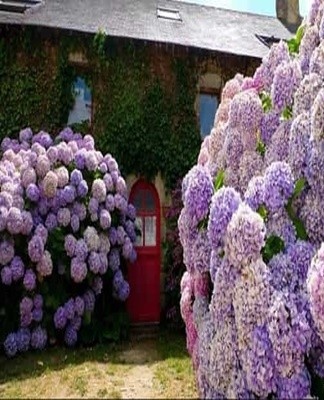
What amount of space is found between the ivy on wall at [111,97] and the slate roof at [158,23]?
363 mm

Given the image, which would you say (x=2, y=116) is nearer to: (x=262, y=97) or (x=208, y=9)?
(x=262, y=97)

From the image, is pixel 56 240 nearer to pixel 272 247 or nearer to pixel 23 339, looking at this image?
pixel 23 339

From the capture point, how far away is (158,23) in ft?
39.5

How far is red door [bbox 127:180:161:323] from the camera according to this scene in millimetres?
10641

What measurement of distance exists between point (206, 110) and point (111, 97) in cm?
210

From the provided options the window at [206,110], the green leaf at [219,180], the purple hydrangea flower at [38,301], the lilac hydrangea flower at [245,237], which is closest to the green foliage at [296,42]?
the green leaf at [219,180]

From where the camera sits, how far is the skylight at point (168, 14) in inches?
501

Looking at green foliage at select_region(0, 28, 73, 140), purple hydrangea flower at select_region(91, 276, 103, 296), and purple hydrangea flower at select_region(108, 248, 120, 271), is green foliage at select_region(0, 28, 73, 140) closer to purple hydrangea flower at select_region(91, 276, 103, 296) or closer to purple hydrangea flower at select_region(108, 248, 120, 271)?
purple hydrangea flower at select_region(108, 248, 120, 271)

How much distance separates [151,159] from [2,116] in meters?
2.90

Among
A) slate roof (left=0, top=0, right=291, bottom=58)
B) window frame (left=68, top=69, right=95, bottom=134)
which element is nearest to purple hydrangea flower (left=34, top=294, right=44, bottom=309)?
window frame (left=68, top=69, right=95, bottom=134)

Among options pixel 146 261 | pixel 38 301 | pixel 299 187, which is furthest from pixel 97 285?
pixel 299 187

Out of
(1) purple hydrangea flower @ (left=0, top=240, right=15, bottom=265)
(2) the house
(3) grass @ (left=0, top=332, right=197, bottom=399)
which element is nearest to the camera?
(3) grass @ (left=0, top=332, right=197, bottom=399)

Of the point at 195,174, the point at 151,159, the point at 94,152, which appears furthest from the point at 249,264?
the point at 151,159

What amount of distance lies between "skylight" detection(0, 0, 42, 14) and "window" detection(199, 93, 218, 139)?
3993 millimetres
